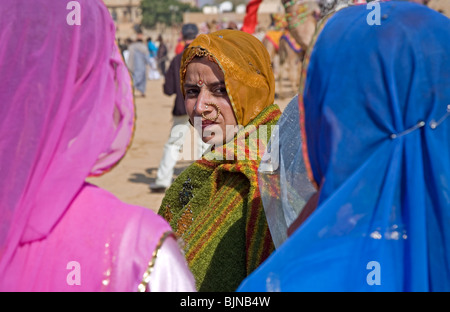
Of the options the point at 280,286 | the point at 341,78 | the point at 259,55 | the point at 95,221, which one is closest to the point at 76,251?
the point at 95,221

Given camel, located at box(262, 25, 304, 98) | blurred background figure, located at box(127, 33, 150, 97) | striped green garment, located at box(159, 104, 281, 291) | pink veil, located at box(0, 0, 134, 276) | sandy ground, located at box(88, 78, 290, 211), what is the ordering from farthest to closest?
blurred background figure, located at box(127, 33, 150, 97) < camel, located at box(262, 25, 304, 98) < sandy ground, located at box(88, 78, 290, 211) < striped green garment, located at box(159, 104, 281, 291) < pink veil, located at box(0, 0, 134, 276)

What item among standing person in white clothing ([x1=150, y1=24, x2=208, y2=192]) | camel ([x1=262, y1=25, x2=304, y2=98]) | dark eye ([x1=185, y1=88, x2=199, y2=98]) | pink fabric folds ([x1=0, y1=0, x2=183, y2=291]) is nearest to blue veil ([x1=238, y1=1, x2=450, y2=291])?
pink fabric folds ([x1=0, y1=0, x2=183, y2=291])

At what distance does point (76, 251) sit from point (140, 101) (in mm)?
15730

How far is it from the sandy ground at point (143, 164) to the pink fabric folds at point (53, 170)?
5504 millimetres

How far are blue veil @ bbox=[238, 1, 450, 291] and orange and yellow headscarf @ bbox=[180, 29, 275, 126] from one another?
118 cm

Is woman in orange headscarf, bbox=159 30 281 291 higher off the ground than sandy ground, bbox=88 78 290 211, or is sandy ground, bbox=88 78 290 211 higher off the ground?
woman in orange headscarf, bbox=159 30 281 291

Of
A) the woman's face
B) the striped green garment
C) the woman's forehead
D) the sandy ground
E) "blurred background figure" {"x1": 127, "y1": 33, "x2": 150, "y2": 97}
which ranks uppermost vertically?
the woman's forehead

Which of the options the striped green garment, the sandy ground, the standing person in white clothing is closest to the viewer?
the striped green garment

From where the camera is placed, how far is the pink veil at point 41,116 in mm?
1379

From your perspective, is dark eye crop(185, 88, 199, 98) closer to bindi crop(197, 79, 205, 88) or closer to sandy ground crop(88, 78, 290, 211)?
bindi crop(197, 79, 205, 88)

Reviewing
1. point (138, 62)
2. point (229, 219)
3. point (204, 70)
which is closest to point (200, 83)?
point (204, 70)

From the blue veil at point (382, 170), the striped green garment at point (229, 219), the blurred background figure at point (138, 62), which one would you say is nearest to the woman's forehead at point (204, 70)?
the striped green garment at point (229, 219)

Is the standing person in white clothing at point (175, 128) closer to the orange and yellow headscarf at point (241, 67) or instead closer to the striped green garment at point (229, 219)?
the orange and yellow headscarf at point (241, 67)

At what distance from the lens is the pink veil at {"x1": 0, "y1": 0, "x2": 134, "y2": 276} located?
1.38m
